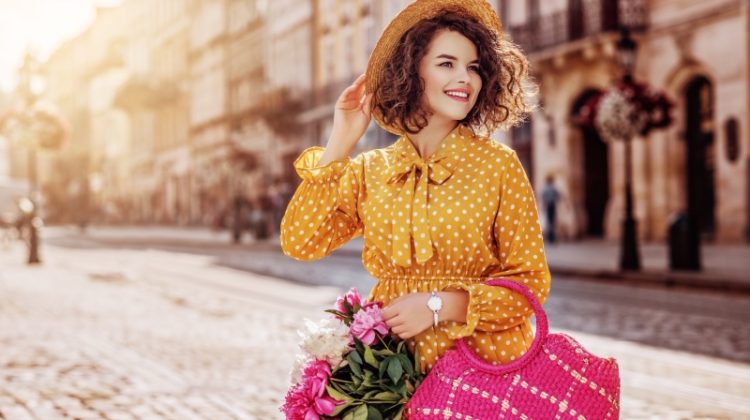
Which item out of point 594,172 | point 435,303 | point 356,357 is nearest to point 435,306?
point 435,303

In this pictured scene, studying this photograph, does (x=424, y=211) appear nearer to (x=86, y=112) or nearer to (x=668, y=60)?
(x=668, y=60)

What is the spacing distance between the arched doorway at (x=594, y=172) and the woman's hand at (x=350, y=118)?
2341cm

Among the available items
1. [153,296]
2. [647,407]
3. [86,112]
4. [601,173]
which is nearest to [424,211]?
[647,407]

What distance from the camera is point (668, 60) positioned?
2247 centimetres

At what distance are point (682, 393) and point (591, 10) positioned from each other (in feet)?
63.4

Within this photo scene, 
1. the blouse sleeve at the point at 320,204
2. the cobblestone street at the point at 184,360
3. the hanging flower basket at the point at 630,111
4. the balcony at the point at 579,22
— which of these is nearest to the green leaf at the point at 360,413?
the blouse sleeve at the point at 320,204

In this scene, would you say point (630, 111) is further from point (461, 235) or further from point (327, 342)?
point (327, 342)

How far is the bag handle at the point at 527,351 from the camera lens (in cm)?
224

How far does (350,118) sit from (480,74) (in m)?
0.35

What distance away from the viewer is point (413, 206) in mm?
2504

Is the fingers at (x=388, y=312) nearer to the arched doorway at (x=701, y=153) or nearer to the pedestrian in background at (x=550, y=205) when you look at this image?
the arched doorway at (x=701, y=153)

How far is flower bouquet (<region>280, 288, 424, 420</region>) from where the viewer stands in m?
2.34

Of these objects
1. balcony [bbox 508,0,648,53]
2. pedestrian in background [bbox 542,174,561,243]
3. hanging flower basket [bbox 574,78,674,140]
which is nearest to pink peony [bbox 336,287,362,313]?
hanging flower basket [bbox 574,78,674,140]

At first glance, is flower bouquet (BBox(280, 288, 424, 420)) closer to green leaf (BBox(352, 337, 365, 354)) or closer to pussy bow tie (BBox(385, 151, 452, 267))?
green leaf (BBox(352, 337, 365, 354))
